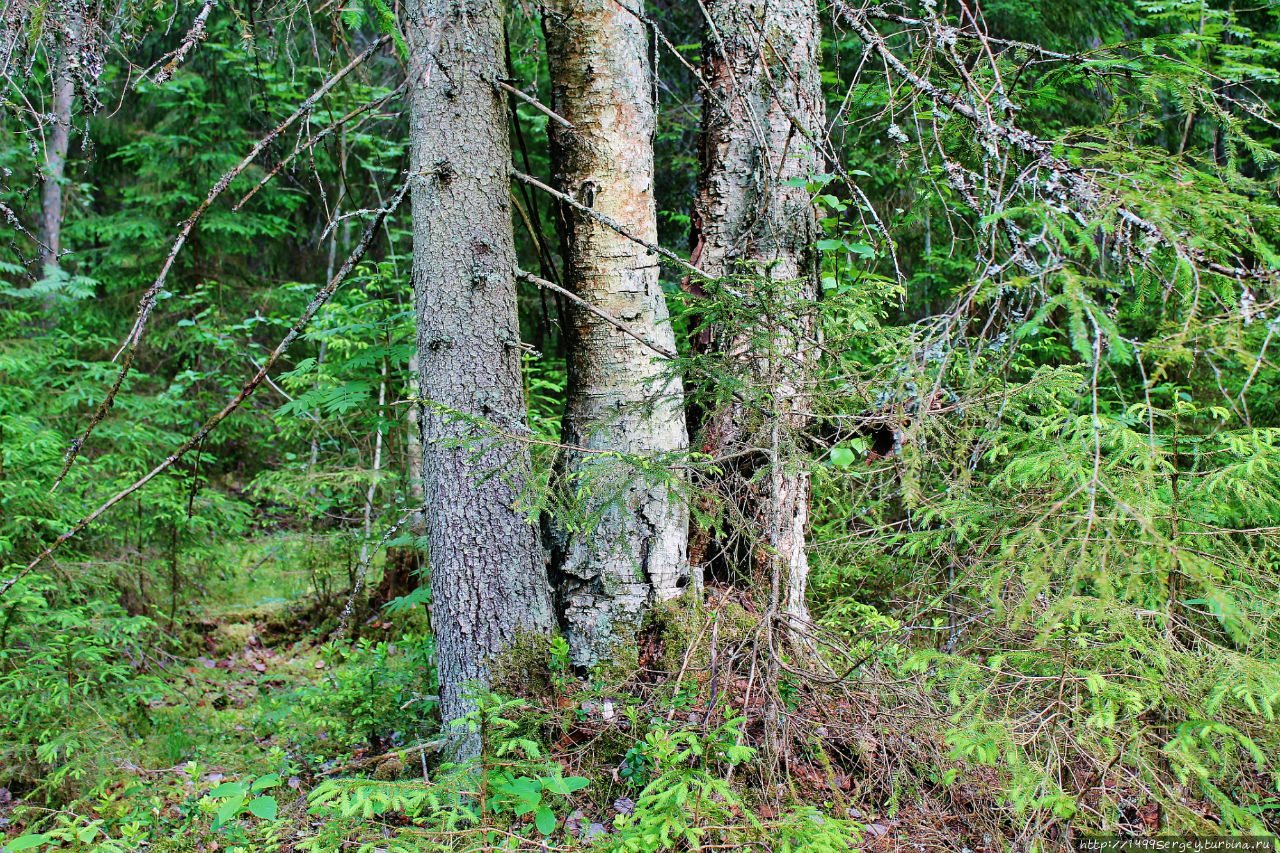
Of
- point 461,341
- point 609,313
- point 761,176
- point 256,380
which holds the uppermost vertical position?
point 761,176

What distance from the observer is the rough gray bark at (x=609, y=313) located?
327 centimetres

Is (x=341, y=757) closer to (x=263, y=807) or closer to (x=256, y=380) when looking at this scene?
(x=263, y=807)

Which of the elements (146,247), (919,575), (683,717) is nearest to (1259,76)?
(919,575)

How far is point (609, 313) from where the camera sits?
130 inches

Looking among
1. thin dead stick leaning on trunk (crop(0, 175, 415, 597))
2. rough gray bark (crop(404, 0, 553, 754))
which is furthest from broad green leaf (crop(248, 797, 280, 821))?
thin dead stick leaning on trunk (crop(0, 175, 415, 597))

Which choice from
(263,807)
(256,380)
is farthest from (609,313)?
(263,807)

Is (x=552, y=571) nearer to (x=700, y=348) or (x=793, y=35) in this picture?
(x=700, y=348)

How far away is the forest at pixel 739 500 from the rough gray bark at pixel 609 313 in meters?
0.02

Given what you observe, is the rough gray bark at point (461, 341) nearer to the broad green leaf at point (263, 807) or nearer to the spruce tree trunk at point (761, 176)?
the broad green leaf at point (263, 807)

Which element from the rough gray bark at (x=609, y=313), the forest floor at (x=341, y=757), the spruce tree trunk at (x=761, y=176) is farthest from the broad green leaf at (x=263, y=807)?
the spruce tree trunk at (x=761, y=176)

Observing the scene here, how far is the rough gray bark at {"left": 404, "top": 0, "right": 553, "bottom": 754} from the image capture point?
2.93 meters

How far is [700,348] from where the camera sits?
3.57 metres

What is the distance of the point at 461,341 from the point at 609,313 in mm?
690

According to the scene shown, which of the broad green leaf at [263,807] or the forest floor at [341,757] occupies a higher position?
the broad green leaf at [263,807]
